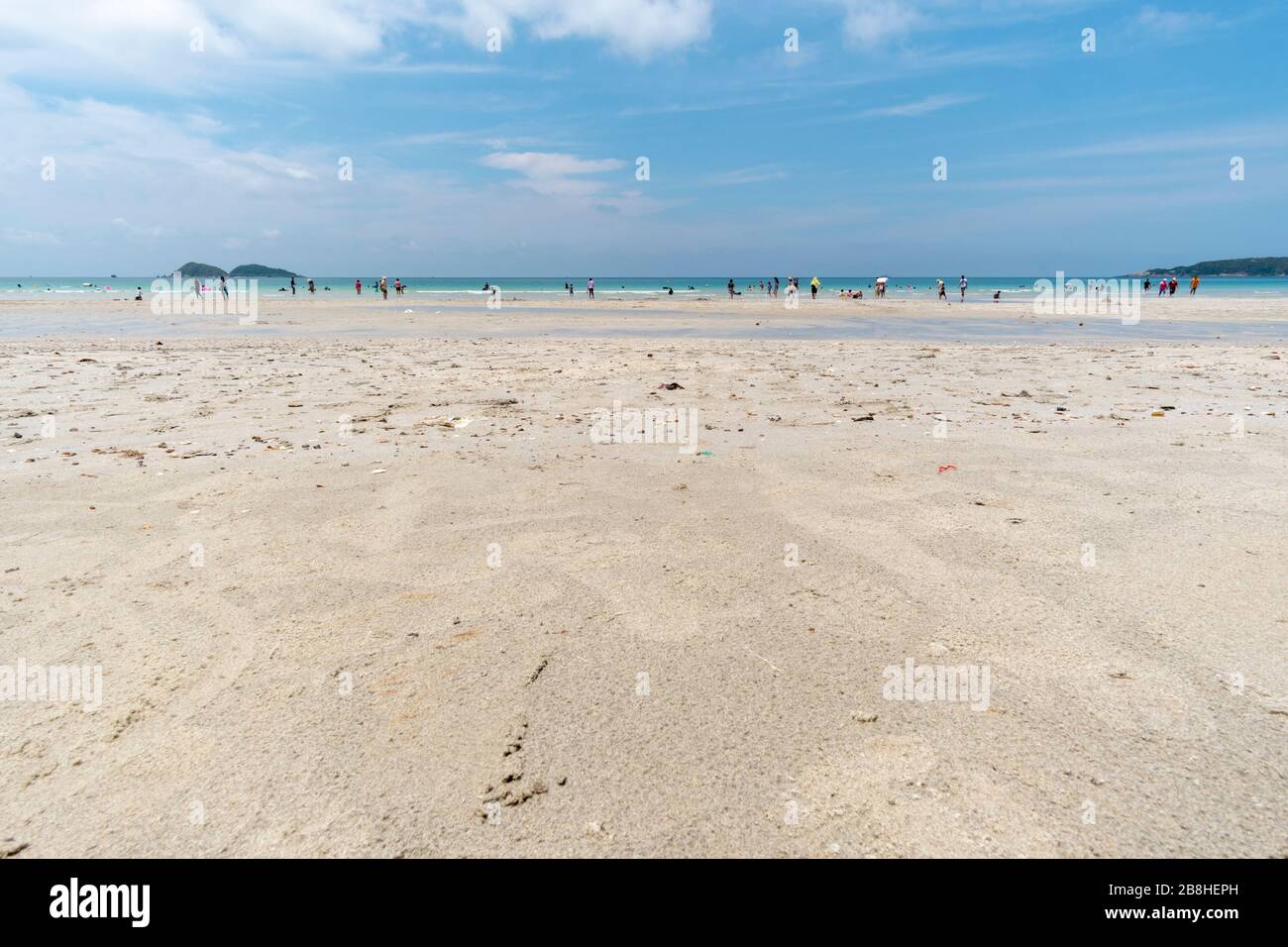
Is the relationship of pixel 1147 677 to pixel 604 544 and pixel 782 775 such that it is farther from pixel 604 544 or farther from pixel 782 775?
pixel 604 544

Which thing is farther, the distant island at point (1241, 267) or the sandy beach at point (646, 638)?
the distant island at point (1241, 267)

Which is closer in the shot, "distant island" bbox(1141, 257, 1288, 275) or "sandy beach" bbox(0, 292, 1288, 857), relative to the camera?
"sandy beach" bbox(0, 292, 1288, 857)

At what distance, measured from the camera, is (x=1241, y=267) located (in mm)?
180250

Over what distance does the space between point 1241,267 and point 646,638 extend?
237 m

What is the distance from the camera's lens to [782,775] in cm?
280

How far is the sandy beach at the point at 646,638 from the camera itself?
260cm

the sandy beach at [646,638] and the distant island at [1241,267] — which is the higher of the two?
the distant island at [1241,267]

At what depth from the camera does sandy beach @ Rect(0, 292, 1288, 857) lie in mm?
2598

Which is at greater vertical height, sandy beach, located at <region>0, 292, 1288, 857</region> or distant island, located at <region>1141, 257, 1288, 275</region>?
distant island, located at <region>1141, 257, 1288, 275</region>

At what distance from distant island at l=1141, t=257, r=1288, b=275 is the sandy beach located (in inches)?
8720

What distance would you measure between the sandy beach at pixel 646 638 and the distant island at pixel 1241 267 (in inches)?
8720

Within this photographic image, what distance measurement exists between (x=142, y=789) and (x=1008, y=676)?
12.2 ft
